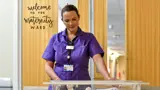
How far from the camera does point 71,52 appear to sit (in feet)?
5.86

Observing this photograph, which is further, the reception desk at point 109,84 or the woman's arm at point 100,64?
the woman's arm at point 100,64

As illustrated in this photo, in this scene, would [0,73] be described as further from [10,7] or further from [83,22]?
[83,22]

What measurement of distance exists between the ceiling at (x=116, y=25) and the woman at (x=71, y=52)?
0.68 meters

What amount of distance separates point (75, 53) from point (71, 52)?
0.03 metres

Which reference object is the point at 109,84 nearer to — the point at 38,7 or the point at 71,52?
the point at 71,52

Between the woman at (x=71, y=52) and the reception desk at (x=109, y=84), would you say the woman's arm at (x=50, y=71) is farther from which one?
the reception desk at (x=109, y=84)

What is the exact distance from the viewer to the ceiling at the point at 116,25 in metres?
2.51

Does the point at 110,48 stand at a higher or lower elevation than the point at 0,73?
higher

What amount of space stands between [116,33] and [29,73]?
0.91 m

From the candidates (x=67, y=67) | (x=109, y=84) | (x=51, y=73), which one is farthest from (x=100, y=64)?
(x=109, y=84)

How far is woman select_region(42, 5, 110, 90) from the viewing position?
1.75 meters

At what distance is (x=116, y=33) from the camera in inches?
99.0

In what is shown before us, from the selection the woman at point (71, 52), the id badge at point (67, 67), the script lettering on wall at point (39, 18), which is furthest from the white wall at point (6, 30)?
the id badge at point (67, 67)

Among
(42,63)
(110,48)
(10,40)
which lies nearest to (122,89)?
(110,48)
